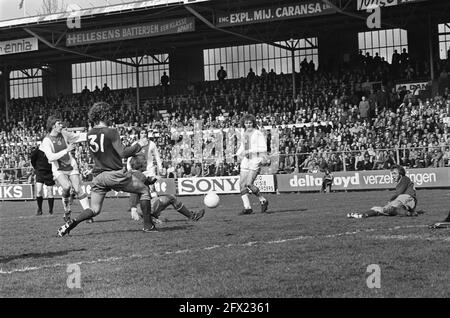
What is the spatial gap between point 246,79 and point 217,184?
47.0 feet

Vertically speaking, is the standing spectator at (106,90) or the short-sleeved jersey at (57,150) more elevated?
the standing spectator at (106,90)

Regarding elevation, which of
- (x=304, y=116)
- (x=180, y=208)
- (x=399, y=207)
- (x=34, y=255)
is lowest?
(x=34, y=255)

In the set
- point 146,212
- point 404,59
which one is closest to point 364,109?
point 404,59

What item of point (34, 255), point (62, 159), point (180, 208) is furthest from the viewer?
point (62, 159)

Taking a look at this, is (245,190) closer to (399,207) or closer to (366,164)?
(399,207)

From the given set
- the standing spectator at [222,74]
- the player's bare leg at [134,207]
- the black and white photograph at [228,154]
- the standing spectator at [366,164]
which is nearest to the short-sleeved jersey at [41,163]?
the black and white photograph at [228,154]

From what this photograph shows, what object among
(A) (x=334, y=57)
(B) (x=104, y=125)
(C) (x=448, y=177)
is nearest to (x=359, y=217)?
(B) (x=104, y=125)

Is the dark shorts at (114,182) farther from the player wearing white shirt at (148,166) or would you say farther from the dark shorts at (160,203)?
the player wearing white shirt at (148,166)

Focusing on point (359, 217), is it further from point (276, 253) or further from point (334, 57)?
point (334, 57)

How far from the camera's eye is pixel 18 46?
147ft

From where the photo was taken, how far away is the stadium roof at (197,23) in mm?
38562

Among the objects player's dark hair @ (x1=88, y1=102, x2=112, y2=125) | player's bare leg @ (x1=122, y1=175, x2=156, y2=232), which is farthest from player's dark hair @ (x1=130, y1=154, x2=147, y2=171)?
player's dark hair @ (x1=88, y1=102, x2=112, y2=125)

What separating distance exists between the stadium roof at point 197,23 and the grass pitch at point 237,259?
79.4 ft

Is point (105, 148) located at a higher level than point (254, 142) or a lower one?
lower
